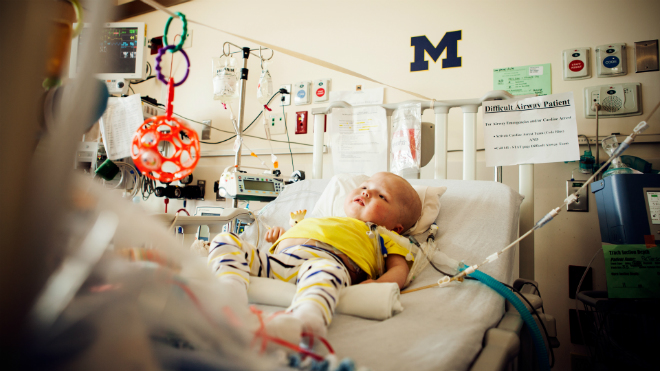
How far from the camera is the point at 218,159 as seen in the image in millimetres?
2623

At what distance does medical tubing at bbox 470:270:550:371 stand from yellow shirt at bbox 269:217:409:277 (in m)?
0.27

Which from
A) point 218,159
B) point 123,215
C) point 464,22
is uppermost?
point 464,22

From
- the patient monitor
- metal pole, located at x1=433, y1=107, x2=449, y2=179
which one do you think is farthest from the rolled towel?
the patient monitor

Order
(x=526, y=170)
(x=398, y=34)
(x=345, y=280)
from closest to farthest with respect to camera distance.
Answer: (x=345, y=280) < (x=526, y=170) < (x=398, y=34)

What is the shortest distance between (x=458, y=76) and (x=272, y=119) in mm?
1222

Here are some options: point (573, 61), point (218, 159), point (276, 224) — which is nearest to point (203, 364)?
point (276, 224)

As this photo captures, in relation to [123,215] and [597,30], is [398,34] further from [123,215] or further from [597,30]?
[123,215]

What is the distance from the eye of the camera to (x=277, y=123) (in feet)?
7.87

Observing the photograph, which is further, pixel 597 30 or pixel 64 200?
pixel 597 30

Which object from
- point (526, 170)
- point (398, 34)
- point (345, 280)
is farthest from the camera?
point (398, 34)

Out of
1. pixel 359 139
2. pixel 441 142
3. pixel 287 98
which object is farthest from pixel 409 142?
pixel 287 98

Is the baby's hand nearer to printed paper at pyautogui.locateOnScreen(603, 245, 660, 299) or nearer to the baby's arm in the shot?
the baby's arm

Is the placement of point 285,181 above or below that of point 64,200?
above

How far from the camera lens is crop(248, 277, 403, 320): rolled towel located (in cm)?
71
